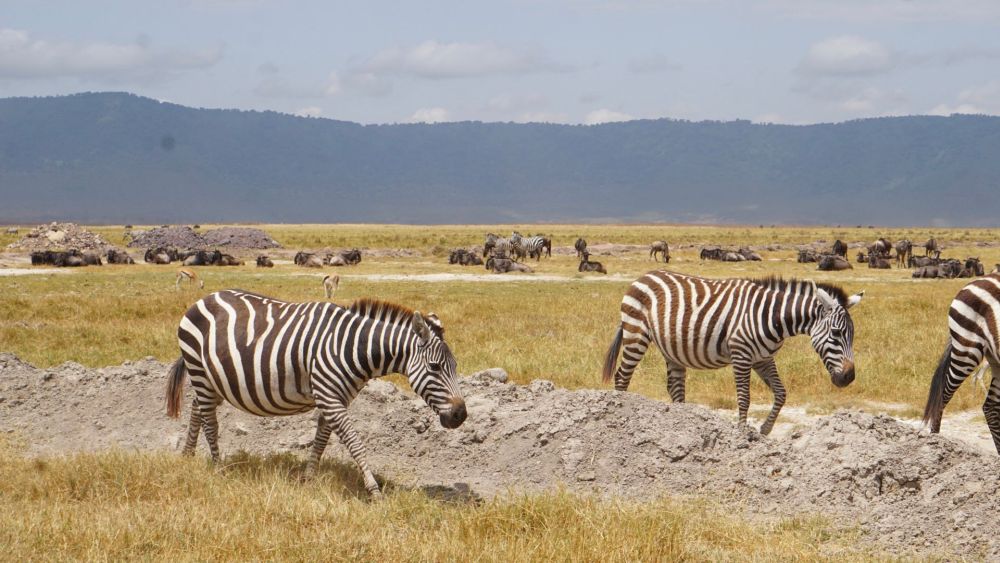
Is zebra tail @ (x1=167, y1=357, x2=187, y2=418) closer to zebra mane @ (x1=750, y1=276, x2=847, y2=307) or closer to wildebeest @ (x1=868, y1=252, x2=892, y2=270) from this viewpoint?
zebra mane @ (x1=750, y1=276, x2=847, y2=307)

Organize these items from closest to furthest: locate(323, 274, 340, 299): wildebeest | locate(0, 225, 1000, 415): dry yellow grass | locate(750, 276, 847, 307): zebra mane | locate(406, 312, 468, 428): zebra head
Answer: locate(406, 312, 468, 428): zebra head
locate(750, 276, 847, 307): zebra mane
locate(0, 225, 1000, 415): dry yellow grass
locate(323, 274, 340, 299): wildebeest

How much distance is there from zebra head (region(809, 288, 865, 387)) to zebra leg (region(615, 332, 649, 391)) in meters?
1.98

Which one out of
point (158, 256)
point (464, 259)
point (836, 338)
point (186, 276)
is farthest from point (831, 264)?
point (836, 338)

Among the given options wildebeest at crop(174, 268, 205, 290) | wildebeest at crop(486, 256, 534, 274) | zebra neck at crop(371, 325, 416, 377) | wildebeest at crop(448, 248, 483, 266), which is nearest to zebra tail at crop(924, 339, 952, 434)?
zebra neck at crop(371, 325, 416, 377)

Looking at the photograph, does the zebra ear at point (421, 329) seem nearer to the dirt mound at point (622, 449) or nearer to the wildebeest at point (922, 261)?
the dirt mound at point (622, 449)

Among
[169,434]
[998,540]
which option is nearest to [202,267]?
[169,434]

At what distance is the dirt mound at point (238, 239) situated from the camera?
215ft

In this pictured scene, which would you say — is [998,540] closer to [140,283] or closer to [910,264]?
[140,283]

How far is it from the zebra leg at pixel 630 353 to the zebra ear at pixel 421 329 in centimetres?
400

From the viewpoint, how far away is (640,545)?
7.21 m

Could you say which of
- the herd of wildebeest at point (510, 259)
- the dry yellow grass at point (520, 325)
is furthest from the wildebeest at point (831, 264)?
the dry yellow grass at point (520, 325)

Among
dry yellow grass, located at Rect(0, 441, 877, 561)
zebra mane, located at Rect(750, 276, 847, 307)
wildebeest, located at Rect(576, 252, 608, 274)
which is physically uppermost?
zebra mane, located at Rect(750, 276, 847, 307)

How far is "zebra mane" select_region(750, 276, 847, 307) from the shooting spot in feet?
37.0

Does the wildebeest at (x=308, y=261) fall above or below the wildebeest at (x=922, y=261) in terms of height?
below
